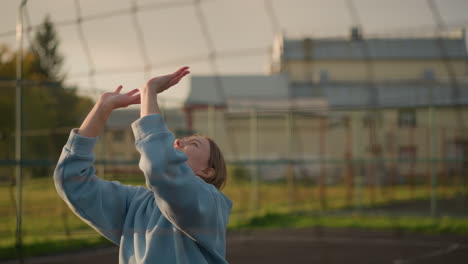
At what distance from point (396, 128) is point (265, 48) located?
1120 centimetres

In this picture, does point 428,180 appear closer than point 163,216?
No

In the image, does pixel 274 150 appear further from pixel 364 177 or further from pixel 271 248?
pixel 271 248

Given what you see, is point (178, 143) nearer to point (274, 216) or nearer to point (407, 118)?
point (274, 216)

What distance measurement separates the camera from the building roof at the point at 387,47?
362cm

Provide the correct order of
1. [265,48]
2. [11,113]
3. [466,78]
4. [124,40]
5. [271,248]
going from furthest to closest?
[11,113] → [271,248] → [466,78] → [265,48] → [124,40]

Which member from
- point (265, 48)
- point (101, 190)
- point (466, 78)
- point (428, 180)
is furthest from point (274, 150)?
point (101, 190)

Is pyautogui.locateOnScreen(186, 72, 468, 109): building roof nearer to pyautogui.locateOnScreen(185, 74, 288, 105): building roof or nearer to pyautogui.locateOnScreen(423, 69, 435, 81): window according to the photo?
pyautogui.locateOnScreen(185, 74, 288, 105): building roof

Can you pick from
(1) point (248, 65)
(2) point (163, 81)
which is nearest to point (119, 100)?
(2) point (163, 81)

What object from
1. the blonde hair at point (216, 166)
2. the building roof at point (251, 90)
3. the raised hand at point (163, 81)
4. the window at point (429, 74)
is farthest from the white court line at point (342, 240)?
the raised hand at point (163, 81)

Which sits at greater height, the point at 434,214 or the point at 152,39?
the point at 152,39

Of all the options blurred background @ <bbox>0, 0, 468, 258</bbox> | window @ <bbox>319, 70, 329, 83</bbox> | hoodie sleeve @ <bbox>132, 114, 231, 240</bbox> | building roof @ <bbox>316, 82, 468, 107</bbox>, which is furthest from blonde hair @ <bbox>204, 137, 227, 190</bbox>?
building roof @ <bbox>316, 82, 468, 107</bbox>

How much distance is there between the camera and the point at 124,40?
313 cm

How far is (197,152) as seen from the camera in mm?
1708

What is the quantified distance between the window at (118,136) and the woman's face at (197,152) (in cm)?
830
